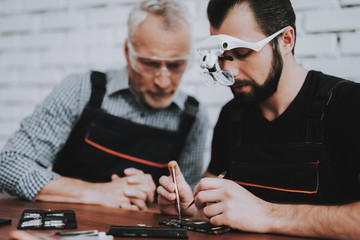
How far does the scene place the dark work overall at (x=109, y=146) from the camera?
5.19 feet

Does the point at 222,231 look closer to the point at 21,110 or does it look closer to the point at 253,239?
the point at 253,239

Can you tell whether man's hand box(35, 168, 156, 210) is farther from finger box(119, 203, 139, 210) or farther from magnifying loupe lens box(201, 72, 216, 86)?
magnifying loupe lens box(201, 72, 216, 86)

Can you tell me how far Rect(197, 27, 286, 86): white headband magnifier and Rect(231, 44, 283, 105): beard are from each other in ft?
0.18

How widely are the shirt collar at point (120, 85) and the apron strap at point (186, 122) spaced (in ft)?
0.15

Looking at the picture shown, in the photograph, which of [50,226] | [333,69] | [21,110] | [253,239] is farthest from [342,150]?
[21,110]

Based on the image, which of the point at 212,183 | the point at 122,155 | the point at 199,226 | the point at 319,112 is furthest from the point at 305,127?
the point at 122,155

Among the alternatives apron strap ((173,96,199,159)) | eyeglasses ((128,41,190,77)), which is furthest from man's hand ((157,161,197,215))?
eyeglasses ((128,41,190,77))

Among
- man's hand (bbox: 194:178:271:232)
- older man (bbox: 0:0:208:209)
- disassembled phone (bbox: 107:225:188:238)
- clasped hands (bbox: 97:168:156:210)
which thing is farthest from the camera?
older man (bbox: 0:0:208:209)

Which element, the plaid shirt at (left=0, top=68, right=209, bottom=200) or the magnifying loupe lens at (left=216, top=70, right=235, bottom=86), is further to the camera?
the plaid shirt at (left=0, top=68, right=209, bottom=200)

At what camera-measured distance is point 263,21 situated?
1.21m

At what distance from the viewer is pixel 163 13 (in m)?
1.61

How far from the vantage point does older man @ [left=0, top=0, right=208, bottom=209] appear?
157 cm

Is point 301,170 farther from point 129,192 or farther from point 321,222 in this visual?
point 129,192

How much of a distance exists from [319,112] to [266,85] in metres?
0.20
